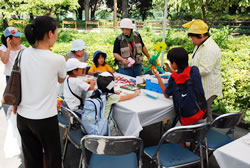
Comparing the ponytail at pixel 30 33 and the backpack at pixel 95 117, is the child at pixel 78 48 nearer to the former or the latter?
the backpack at pixel 95 117

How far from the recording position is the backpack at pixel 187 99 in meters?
2.27

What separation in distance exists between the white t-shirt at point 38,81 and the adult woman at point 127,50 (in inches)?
88.5

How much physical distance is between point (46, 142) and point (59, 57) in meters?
0.72

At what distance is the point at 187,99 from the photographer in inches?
89.3

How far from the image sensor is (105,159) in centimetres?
204

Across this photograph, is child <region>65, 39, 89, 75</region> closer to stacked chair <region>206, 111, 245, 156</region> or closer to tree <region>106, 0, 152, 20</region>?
stacked chair <region>206, 111, 245, 156</region>

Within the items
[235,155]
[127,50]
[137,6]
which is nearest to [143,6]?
[137,6]

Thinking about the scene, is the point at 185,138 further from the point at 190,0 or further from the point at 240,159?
the point at 190,0

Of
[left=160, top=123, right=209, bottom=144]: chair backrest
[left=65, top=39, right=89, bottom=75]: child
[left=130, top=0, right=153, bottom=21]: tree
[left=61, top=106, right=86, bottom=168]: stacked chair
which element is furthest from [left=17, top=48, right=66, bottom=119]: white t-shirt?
[left=130, top=0, right=153, bottom=21]: tree

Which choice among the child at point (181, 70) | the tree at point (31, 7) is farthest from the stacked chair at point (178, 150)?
the tree at point (31, 7)

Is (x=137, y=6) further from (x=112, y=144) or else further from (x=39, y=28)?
(x=112, y=144)

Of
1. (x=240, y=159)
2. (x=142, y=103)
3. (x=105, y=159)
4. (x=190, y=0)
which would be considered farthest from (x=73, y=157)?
(x=190, y=0)

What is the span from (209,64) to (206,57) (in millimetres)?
95

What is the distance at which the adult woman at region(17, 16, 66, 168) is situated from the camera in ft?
5.37
